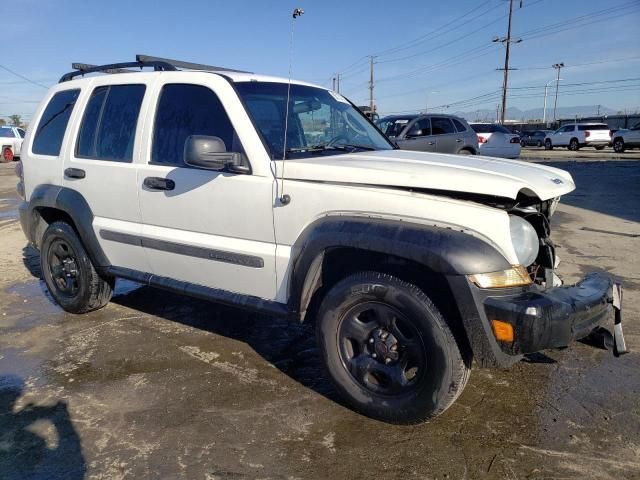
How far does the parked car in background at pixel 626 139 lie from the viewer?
28.2 meters

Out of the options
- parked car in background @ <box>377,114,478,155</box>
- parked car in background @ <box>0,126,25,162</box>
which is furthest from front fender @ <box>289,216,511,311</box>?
parked car in background @ <box>0,126,25,162</box>

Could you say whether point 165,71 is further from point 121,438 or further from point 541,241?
point 541,241

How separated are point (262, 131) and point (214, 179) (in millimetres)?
446

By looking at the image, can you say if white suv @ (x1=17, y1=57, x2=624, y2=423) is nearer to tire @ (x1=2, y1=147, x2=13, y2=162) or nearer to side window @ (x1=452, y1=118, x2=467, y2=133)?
side window @ (x1=452, y1=118, x2=467, y2=133)

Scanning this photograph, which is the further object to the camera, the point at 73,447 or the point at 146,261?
the point at 146,261

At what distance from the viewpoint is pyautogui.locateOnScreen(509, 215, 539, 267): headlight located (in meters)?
2.84

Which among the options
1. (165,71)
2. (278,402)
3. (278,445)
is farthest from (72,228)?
(278,445)

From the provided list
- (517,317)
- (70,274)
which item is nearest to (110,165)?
(70,274)

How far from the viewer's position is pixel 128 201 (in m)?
3.98

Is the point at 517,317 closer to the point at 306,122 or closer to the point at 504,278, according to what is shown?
the point at 504,278

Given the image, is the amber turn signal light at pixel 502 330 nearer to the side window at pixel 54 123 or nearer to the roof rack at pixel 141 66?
the roof rack at pixel 141 66

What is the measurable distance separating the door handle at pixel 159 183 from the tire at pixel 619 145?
3147 cm

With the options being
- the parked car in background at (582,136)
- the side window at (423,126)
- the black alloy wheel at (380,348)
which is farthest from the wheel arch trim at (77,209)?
the parked car in background at (582,136)

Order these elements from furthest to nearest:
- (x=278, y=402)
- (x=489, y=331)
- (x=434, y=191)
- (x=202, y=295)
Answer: (x=202, y=295) → (x=278, y=402) → (x=434, y=191) → (x=489, y=331)
